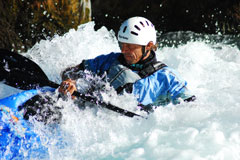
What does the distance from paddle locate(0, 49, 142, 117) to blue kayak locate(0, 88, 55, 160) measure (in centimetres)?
53

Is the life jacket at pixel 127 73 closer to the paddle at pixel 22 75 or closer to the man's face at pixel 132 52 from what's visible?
the man's face at pixel 132 52

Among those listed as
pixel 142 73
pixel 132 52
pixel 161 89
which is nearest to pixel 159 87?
pixel 161 89

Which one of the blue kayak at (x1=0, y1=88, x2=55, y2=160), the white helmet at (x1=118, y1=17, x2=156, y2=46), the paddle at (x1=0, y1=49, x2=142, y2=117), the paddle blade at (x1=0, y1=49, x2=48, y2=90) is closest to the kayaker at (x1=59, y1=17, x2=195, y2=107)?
the white helmet at (x1=118, y1=17, x2=156, y2=46)

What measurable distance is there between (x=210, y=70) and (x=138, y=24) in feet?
8.23

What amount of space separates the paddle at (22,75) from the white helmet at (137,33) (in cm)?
78

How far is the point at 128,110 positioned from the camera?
11.3 feet

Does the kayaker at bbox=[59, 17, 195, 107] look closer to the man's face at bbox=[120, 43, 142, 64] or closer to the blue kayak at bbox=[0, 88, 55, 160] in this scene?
the man's face at bbox=[120, 43, 142, 64]

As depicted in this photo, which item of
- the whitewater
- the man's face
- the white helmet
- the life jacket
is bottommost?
the whitewater

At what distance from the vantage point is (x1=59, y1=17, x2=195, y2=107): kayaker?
337cm

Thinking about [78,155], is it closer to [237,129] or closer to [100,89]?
[100,89]

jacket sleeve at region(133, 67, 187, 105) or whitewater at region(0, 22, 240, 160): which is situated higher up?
jacket sleeve at region(133, 67, 187, 105)

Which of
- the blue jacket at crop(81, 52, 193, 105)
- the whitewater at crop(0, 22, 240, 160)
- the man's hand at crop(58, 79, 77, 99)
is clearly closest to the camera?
the whitewater at crop(0, 22, 240, 160)

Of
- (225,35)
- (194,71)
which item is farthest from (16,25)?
(225,35)

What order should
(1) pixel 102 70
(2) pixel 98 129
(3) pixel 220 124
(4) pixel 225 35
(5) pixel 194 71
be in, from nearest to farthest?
(3) pixel 220 124, (2) pixel 98 129, (1) pixel 102 70, (5) pixel 194 71, (4) pixel 225 35
